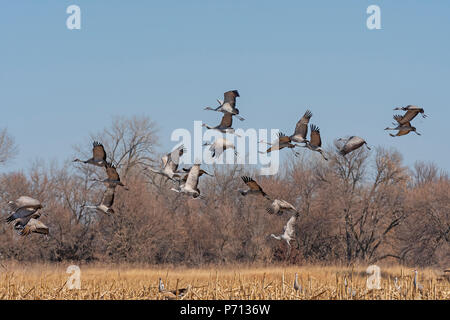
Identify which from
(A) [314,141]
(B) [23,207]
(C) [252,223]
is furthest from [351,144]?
(C) [252,223]

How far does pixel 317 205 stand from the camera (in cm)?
4388

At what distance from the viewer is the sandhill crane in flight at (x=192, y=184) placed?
52.3 feet

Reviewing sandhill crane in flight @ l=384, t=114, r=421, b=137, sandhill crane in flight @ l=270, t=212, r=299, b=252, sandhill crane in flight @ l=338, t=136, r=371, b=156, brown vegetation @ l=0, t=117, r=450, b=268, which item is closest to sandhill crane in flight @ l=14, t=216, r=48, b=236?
sandhill crane in flight @ l=270, t=212, r=299, b=252

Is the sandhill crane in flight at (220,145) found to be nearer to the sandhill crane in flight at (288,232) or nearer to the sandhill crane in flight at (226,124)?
the sandhill crane in flight at (226,124)

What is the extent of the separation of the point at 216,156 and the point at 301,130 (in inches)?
81.4

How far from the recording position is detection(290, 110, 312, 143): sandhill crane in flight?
16406 millimetres

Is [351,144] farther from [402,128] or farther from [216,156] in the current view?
[216,156]

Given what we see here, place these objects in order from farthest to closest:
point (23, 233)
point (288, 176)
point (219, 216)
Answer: point (288, 176) < point (219, 216) < point (23, 233)

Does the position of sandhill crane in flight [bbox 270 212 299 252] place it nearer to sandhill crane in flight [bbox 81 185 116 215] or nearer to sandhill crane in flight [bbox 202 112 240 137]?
sandhill crane in flight [bbox 202 112 240 137]

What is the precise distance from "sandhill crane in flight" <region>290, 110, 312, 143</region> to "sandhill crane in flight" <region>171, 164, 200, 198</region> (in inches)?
90.0

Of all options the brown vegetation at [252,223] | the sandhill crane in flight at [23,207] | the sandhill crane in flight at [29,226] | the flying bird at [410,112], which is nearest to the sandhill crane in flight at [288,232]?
the flying bird at [410,112]
